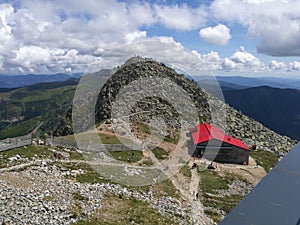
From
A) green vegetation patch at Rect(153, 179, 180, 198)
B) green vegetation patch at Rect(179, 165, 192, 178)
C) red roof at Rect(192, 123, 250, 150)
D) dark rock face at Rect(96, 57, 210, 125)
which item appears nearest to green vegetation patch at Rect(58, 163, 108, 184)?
green vegetation patch at Rect(153, 179, 180, 198)

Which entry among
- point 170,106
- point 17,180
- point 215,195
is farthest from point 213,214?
point 170,106

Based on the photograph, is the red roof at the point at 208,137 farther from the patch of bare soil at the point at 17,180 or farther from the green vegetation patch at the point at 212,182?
the patch of bare soil at the point at 17,180

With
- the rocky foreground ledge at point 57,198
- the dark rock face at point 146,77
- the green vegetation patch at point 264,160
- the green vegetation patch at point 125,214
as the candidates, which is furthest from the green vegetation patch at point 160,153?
the dark rock face at point 146,77

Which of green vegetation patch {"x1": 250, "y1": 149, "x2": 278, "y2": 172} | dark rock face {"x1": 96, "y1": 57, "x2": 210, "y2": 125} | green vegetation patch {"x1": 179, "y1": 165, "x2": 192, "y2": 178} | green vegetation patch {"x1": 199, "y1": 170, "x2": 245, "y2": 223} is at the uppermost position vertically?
dark rock face {"x1": 96, "y1": 57, "x2": 210, "y2": 125}

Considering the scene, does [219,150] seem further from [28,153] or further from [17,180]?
[17,180]

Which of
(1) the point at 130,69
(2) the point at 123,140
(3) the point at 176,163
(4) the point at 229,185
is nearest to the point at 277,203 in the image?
(4) the point at 229,185

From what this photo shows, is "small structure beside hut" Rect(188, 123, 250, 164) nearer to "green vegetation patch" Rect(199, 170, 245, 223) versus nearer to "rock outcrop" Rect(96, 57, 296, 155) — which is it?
"green vegetation patch" Rect(199, 170, 245, 223)
